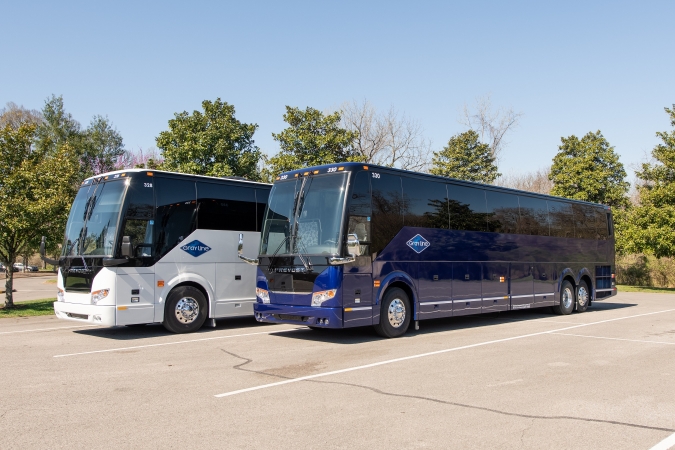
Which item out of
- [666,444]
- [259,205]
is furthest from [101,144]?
[666,444]

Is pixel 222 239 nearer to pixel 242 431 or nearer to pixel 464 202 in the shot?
pixel 464 202

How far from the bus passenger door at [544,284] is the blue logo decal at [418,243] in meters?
5.18

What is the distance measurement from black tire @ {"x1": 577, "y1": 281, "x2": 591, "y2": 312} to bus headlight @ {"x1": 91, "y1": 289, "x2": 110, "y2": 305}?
1403cm

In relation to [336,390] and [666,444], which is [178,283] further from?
[666,444]

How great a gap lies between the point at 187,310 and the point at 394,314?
4603mm

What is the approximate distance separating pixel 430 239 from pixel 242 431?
8.36m

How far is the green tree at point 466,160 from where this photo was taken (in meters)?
40.8

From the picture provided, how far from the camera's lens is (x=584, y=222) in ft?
63.0

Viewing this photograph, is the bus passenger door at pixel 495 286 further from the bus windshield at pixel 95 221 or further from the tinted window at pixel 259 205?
the bus windshield at pixel 95 221

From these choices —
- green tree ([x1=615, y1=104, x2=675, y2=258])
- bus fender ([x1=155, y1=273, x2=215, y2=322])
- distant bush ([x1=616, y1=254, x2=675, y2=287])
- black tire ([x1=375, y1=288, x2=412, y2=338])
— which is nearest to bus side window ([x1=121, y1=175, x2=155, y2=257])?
bus fender ([x1=155, y1=273, x2=215, y2=322])

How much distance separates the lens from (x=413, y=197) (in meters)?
12.9

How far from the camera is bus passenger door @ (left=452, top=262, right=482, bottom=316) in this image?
547 inches

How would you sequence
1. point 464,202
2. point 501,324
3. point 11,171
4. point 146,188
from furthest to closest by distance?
point 11,171, point 501,324, point 464,202, point 146,188

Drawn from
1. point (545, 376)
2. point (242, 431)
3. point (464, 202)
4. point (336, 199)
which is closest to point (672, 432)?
point (545, 376)
